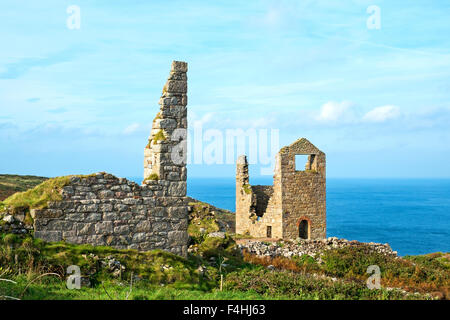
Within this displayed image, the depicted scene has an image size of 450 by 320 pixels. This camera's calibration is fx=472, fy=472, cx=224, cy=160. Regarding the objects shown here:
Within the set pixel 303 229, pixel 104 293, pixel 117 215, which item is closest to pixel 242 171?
pixel 303 229

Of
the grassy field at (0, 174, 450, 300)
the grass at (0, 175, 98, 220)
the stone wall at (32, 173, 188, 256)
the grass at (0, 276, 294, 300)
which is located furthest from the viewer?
the stone wall at (32, 173, 188, 256)

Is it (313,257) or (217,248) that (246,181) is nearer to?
(313,257)

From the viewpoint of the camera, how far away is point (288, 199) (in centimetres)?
3362

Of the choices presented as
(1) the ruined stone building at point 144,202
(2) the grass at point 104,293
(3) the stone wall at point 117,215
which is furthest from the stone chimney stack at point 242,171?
(2) the grass at point 104,293

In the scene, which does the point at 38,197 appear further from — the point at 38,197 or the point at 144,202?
the point at 144,202

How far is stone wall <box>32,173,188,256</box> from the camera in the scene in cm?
1237

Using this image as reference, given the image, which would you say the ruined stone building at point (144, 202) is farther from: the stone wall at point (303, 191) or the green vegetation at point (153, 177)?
the stone wall at point (303, 191)

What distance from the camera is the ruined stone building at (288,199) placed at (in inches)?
1315

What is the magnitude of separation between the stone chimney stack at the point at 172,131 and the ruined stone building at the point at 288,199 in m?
19.8

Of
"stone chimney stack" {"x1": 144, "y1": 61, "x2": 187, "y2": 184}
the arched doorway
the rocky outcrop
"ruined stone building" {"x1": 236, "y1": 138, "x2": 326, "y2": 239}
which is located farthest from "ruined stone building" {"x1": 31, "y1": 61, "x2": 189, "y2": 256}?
the arched doorway

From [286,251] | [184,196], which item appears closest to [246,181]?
[286,251]

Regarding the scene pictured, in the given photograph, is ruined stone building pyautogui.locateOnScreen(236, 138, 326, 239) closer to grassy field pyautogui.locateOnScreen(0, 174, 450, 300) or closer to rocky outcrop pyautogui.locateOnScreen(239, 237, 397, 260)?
rocky outcrop pyautogui.locateOnScreen(239, 237, 397, 260)
